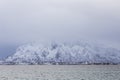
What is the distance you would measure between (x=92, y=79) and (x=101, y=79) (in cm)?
308

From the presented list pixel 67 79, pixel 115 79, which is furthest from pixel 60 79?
pixel 115 79

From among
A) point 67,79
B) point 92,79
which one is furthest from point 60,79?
point 92,79

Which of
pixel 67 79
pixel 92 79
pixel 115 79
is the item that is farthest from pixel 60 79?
pixel 115 79

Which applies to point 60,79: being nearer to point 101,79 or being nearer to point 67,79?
point 67,79

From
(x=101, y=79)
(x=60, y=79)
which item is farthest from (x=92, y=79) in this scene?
(x=60, y=79)

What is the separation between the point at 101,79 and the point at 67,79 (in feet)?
37.3

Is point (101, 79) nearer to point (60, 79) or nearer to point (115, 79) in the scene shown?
point (115, 79)

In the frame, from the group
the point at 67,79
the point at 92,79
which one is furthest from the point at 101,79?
the point at 67,79

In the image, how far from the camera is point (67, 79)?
109 meters

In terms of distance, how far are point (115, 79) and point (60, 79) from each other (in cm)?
1830

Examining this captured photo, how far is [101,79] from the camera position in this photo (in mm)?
108938

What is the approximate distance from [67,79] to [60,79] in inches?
92.9

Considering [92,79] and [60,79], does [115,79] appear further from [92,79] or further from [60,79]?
[60,79]

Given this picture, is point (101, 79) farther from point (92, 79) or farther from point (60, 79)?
point (60, 79)
